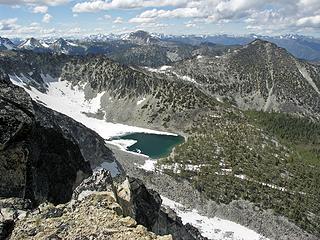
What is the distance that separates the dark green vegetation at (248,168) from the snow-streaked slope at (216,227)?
1074 centimetres

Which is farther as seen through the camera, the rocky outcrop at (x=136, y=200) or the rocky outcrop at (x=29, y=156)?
the rocky outcrop at (x=136, y=200)

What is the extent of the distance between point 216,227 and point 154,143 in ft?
265

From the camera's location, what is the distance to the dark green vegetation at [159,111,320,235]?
89.8 m

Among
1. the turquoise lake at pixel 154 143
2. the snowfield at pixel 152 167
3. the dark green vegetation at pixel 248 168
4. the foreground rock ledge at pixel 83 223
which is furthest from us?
the turquoise lake at pixel 154 143

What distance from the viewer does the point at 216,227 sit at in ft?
234

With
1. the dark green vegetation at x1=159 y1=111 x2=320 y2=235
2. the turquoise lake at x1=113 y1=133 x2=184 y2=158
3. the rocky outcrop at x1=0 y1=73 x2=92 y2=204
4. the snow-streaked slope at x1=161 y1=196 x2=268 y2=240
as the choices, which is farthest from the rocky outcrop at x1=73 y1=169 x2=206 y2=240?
the turquoise lake at x1=113 y1=133 x2=184 y2=158

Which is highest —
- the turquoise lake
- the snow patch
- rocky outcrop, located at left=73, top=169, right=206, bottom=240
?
rocky outcrop, located at left=73, top=169, right=206, bottom=240

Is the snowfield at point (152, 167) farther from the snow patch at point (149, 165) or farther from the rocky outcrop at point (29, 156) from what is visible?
the rocky outcrop at point (29, 156)

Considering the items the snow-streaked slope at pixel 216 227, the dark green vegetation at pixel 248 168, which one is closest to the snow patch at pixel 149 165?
the dark green vegetation at pixel 248 168

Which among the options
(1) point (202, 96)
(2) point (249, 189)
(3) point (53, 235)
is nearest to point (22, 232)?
(3) point (53, 235)

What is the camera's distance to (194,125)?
6575 inches

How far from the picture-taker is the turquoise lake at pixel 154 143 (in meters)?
136

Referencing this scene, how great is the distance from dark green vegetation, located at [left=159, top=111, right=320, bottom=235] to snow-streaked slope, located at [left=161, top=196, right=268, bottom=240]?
35.2 feet

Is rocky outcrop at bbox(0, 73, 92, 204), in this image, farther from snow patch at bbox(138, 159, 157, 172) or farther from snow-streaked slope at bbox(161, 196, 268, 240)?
snow patch at bbox(138, 159, 157, 172)
